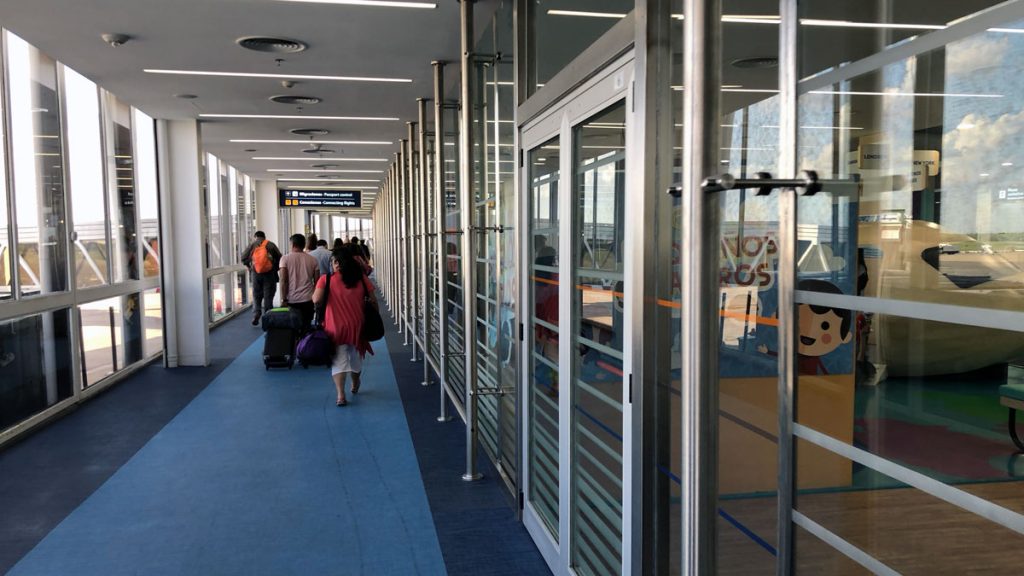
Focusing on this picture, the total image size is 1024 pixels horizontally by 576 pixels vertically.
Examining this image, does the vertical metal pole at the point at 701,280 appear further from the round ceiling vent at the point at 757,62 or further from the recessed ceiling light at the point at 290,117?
the recessed ceiling light at the point at 290,117

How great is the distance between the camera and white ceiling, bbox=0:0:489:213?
15.5ft

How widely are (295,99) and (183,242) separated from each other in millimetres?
2537

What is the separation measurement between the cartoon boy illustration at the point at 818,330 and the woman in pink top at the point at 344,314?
5549 mm

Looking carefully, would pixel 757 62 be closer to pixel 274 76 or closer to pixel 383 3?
pixel 383 3

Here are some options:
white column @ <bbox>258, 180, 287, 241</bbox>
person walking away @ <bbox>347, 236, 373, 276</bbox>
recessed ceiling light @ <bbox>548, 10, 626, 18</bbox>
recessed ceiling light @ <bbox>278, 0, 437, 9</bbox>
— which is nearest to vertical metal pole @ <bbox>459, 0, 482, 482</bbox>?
recessed ceiling light @ <bbox>278, 0, 437, 9</bbox>

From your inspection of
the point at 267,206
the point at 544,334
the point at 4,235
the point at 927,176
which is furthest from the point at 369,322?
the point at 267,206

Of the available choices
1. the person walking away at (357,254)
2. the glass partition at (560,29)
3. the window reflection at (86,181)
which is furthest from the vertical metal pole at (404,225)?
the glass partition at (560,29)

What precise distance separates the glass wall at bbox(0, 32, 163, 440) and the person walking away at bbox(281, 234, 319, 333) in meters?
1.51

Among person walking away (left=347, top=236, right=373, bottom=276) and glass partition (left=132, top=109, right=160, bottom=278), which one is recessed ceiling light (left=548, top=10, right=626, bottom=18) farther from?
glass partition (left=132, top=109, right=160, bottom=278)

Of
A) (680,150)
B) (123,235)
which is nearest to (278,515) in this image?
(680,150)

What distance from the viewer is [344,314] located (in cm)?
671

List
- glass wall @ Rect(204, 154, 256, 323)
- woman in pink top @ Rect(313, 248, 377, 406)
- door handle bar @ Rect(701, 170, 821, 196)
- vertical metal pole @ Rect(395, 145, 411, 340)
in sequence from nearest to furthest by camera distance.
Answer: door handle bar @ Rect(701, 170, 821, 196)
woman in pink top @ Rect(313, 248, 377, 406)
vertical metal pole @ Rect(395, 145, 411, 340)
glass wall @ Rect(204, 154, 256, 323)

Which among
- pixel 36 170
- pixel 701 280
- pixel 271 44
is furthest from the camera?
pixel 36 170

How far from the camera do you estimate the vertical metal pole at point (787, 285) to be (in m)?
1.43
